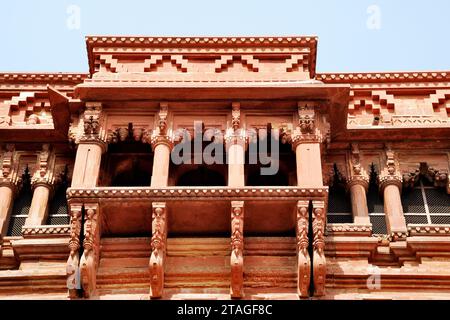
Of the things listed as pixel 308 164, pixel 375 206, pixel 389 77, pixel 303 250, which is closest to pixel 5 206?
pixel 308 164

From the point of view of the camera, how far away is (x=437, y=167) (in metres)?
17.2

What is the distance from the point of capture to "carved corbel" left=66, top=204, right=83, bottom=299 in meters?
14.6

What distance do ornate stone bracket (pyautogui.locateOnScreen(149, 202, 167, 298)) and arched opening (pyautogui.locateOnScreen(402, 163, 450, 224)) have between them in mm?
3918

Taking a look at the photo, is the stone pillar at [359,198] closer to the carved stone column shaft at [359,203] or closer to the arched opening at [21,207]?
the carved stone column shaft at [359,203]

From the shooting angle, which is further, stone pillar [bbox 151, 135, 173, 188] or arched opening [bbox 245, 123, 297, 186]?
arched opening [bbox 245, 123, 297, 186]

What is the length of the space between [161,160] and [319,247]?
271 cm

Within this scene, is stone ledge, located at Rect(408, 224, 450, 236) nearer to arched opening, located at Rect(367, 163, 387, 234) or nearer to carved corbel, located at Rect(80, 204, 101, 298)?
arched opening, located at Rect(367, 163, 387, 234)

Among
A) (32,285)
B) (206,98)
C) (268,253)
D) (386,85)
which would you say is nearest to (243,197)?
(268,253)

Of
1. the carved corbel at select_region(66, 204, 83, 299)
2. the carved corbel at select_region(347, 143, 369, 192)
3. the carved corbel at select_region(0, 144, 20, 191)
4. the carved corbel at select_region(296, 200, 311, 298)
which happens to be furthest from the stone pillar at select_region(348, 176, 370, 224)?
the carved corbel at select_region(0, 144, 20, 191)
